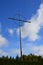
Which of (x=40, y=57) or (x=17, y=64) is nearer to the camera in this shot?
(x=17, y=64)

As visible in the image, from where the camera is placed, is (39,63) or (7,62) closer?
(7,62)

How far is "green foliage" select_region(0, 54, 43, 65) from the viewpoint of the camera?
2482cm

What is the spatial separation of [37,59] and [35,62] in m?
1.48

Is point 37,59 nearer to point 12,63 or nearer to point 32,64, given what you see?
point 32,64

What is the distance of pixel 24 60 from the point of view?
26562 mm

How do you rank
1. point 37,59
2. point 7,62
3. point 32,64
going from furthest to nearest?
1. point 37,59
2. point 32,64
3. point 7,62

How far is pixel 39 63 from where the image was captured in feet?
89.0

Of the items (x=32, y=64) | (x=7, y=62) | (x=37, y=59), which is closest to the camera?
(x=7, y=62)

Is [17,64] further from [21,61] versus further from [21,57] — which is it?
[21,57]

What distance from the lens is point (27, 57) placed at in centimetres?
2847

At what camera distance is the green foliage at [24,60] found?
977 inches

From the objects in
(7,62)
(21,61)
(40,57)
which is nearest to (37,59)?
(40,57)

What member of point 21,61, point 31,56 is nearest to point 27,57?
point 31,56

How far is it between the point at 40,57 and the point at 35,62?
2462 mm
